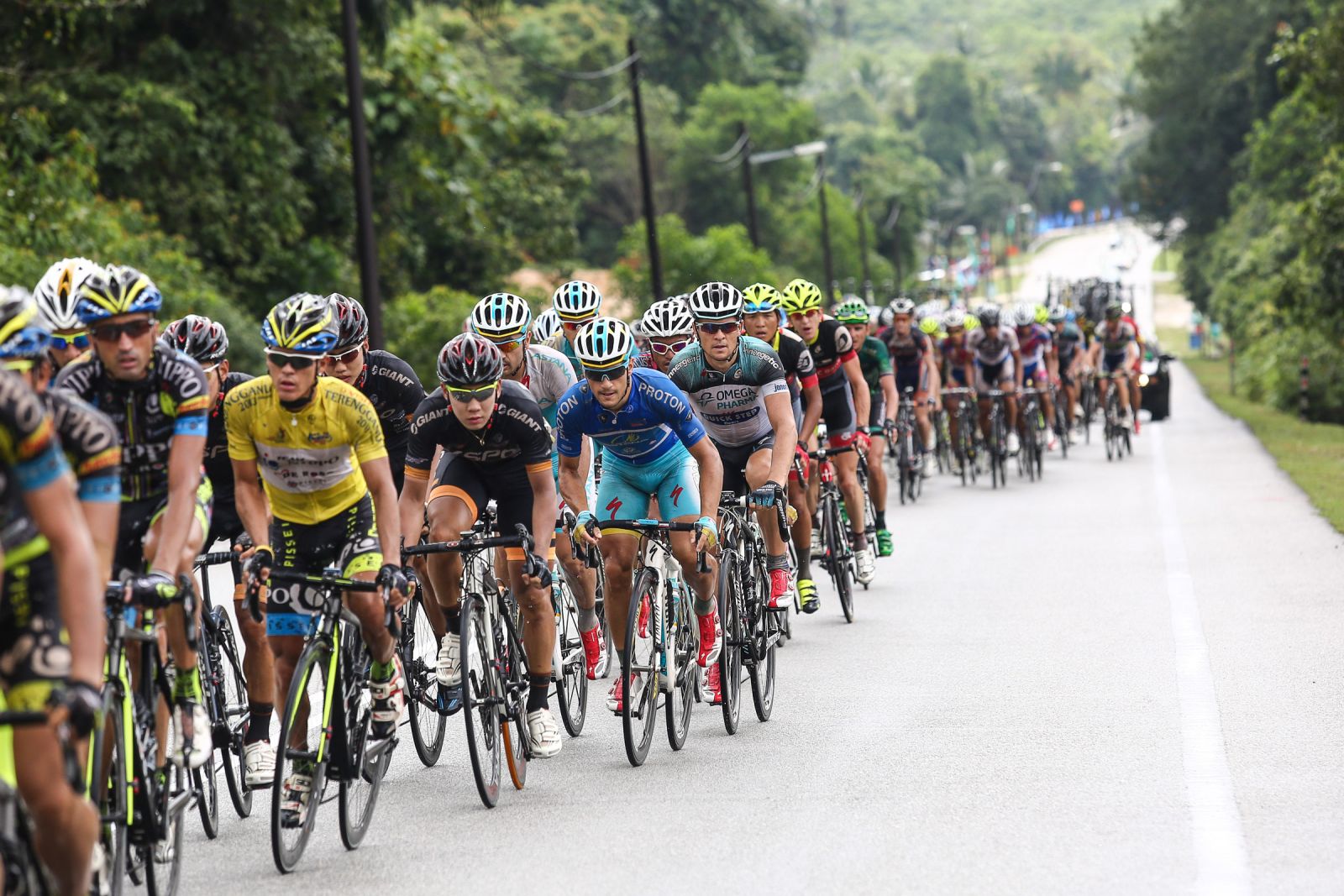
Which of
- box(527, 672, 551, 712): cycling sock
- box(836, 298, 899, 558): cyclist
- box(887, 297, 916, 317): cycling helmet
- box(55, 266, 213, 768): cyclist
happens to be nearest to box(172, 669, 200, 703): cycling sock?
box(55, 266, 213, 768): cyclist

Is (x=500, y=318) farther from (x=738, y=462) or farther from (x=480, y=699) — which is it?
(x=480, y=699)

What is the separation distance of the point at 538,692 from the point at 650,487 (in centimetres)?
158

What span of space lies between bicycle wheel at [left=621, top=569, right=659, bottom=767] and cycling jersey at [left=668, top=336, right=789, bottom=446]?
7.88 feet

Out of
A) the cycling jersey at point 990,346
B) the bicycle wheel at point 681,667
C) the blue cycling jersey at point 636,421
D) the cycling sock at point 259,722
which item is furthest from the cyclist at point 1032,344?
the cycling sock at point 259,722

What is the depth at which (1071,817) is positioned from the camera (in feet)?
23.6

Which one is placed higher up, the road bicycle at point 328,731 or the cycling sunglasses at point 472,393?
the cycling sunglasses at point 472,393

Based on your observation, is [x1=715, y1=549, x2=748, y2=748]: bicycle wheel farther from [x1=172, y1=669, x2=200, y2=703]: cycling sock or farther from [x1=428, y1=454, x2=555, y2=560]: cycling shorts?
[x1=172, y1=669, x2=200, y2=703]: cycling sock

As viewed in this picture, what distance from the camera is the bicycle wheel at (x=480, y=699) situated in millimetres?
7551

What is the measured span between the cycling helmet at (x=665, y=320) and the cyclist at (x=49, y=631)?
6528mm

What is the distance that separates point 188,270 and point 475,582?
2234 cm

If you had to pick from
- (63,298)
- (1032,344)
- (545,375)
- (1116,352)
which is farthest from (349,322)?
(1116,352)

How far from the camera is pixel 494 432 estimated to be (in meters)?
8.35

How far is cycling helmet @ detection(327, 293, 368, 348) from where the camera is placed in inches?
344

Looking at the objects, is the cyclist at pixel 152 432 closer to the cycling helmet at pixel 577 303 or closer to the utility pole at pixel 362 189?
the cycling helmet at pixel 577 303
